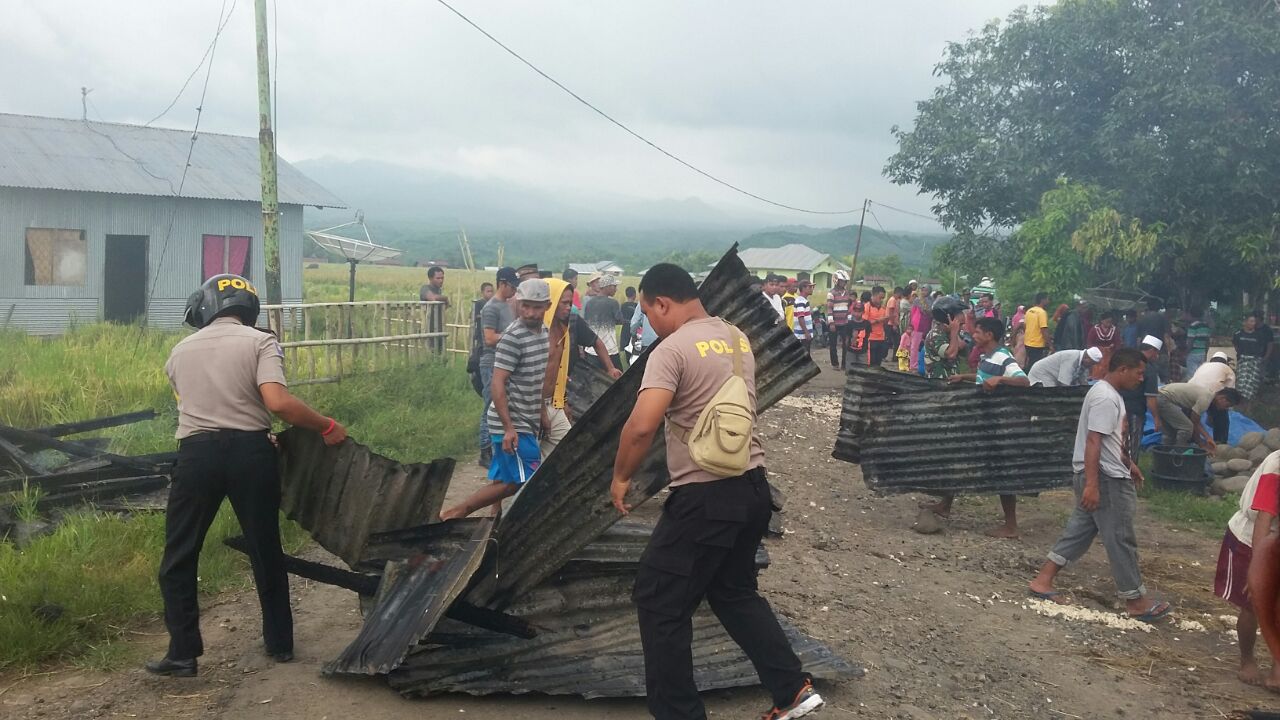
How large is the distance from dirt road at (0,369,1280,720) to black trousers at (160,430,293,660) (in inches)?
14.7

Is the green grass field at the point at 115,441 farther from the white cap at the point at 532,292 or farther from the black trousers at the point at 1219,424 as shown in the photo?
the black trousers at the point at 1219,424

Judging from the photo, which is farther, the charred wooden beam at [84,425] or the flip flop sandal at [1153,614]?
the charred wooden beam at [84,425]

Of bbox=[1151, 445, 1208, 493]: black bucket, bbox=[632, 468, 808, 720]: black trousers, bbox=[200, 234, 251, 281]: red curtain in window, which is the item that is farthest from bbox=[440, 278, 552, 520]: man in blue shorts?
bbox=[200, 234, 251, 281]: red curtain in window

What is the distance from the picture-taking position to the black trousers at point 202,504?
4.54 meters

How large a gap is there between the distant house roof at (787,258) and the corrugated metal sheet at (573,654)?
69.6m

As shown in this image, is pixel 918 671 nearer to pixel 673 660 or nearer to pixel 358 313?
pixel 673 660

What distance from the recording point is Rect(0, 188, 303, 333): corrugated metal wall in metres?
19.6

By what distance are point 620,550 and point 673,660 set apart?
1105mm

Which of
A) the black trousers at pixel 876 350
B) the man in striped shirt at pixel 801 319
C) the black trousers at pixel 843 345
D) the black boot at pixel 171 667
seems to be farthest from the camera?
the black trousers at pixel 843 345

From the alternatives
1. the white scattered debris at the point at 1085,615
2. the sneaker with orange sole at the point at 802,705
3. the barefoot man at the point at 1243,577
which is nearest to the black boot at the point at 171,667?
the sneaker with orange sole at the point at 802,705

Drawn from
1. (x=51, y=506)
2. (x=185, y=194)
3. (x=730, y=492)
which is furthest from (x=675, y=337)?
(x=185, y=194)

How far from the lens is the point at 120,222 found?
2106 centimetres

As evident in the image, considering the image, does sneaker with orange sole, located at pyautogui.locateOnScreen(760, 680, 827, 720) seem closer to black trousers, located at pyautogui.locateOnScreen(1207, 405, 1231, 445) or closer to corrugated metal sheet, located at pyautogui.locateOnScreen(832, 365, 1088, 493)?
corrugated metal sheet, located at pyautogui.locateOnScreen(832, 365, 1088, 493)

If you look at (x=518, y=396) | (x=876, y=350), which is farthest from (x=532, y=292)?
(x=876, y=350)
